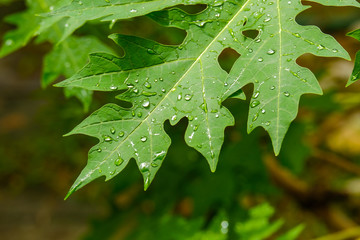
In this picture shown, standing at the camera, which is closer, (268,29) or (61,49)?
(268,29)

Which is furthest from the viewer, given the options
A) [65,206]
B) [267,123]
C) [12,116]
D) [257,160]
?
[12,116]

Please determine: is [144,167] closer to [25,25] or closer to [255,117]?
[255,117]

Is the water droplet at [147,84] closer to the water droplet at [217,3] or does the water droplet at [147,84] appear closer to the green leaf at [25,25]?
the water droplet at [217,3]

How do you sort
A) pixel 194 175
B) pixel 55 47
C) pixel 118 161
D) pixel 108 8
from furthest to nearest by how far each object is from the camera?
pixel 194 175, pixel 55 47, pixel 108 8, pixel 118 161

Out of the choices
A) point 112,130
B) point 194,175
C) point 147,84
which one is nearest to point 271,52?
point 147,84

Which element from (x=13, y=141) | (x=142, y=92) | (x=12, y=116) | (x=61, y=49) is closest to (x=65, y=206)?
(x=13, y=141)

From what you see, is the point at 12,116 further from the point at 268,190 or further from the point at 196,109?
the point at 196,109
